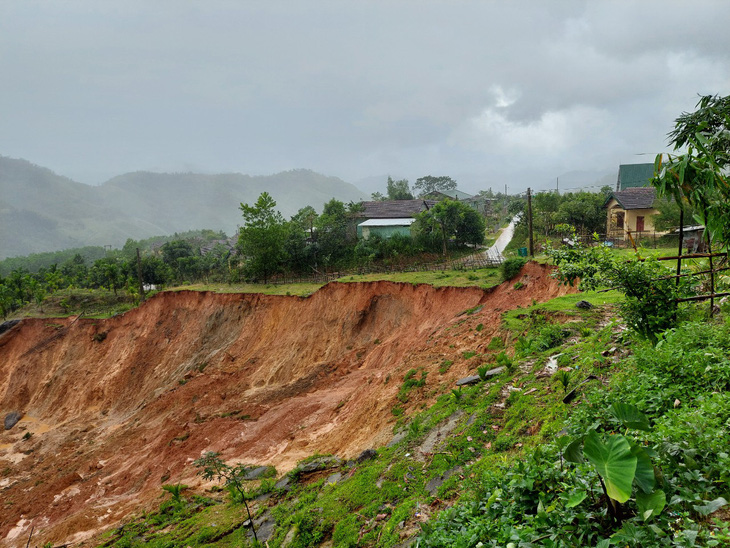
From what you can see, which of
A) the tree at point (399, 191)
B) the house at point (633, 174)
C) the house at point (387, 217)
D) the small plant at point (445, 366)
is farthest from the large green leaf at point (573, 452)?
the tree at point (399, 191)

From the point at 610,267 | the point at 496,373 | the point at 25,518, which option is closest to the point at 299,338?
the point at 25,518

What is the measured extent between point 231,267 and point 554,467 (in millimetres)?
48355

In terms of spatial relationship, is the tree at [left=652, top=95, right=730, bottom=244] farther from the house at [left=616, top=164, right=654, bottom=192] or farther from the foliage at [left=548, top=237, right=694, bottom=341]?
the house at [left=616, top=164, right=654, bottom=192]

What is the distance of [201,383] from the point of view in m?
27.1

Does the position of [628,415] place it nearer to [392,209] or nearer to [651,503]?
[651,503]

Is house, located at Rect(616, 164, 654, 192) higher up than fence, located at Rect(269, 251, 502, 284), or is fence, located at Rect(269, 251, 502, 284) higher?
house, located at Rect(616, 164, 654, 192)

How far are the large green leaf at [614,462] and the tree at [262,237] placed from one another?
3773cm

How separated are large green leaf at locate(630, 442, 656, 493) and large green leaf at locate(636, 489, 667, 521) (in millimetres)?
52

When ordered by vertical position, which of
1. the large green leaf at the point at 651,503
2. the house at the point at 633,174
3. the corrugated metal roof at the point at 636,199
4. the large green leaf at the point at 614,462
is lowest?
the large green leaf at the point at 651,503

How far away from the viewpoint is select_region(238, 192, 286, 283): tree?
39.7 meters

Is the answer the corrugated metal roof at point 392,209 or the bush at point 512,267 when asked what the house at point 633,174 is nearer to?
the corrugated metal roof at point 392,209

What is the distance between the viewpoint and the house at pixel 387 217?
4450 cm

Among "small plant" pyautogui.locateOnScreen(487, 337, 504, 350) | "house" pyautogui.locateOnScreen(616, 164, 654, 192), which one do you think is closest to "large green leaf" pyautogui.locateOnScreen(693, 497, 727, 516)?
"small plant" pyautogui.locateOnScreen(487, 337, 504, 350)

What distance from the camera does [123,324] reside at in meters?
37.8
